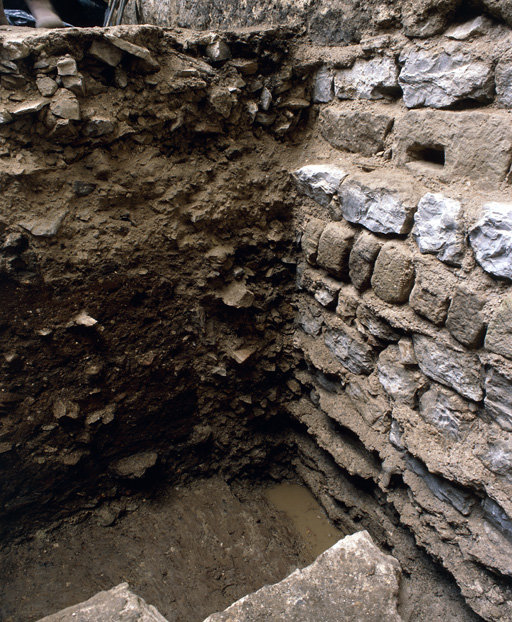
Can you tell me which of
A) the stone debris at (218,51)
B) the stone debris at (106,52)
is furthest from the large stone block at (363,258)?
the stone debris at (106,52)

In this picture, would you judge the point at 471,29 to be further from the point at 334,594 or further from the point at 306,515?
the point at 306,515

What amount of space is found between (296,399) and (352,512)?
0.64 m

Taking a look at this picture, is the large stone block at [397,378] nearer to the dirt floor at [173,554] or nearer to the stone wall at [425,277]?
the stone wall at [425,277]

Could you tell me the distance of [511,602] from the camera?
1.45 meters

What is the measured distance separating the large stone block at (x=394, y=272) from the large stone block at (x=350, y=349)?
0.99 ft

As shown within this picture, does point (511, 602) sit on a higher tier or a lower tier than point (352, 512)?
higher

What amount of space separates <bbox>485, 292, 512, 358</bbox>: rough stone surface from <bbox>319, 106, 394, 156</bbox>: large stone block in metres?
0.78

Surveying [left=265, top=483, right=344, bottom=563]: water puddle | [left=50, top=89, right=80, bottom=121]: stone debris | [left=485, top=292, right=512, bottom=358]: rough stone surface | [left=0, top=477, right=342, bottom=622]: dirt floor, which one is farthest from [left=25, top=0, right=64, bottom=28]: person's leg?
[left=265, top=483, right=344, bottom=563]: water puddle

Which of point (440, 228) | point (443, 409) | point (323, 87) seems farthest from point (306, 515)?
point (323, 87)

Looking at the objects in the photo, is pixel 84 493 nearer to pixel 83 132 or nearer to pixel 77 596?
pixel 77 596

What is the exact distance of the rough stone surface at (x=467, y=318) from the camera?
4.53 ft

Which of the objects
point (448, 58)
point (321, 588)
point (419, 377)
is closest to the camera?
point (321, 588)

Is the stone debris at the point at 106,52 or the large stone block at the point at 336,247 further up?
the stone debris at the point at 106,52

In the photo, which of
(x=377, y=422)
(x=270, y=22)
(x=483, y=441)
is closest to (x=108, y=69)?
(x=270, y=22)
